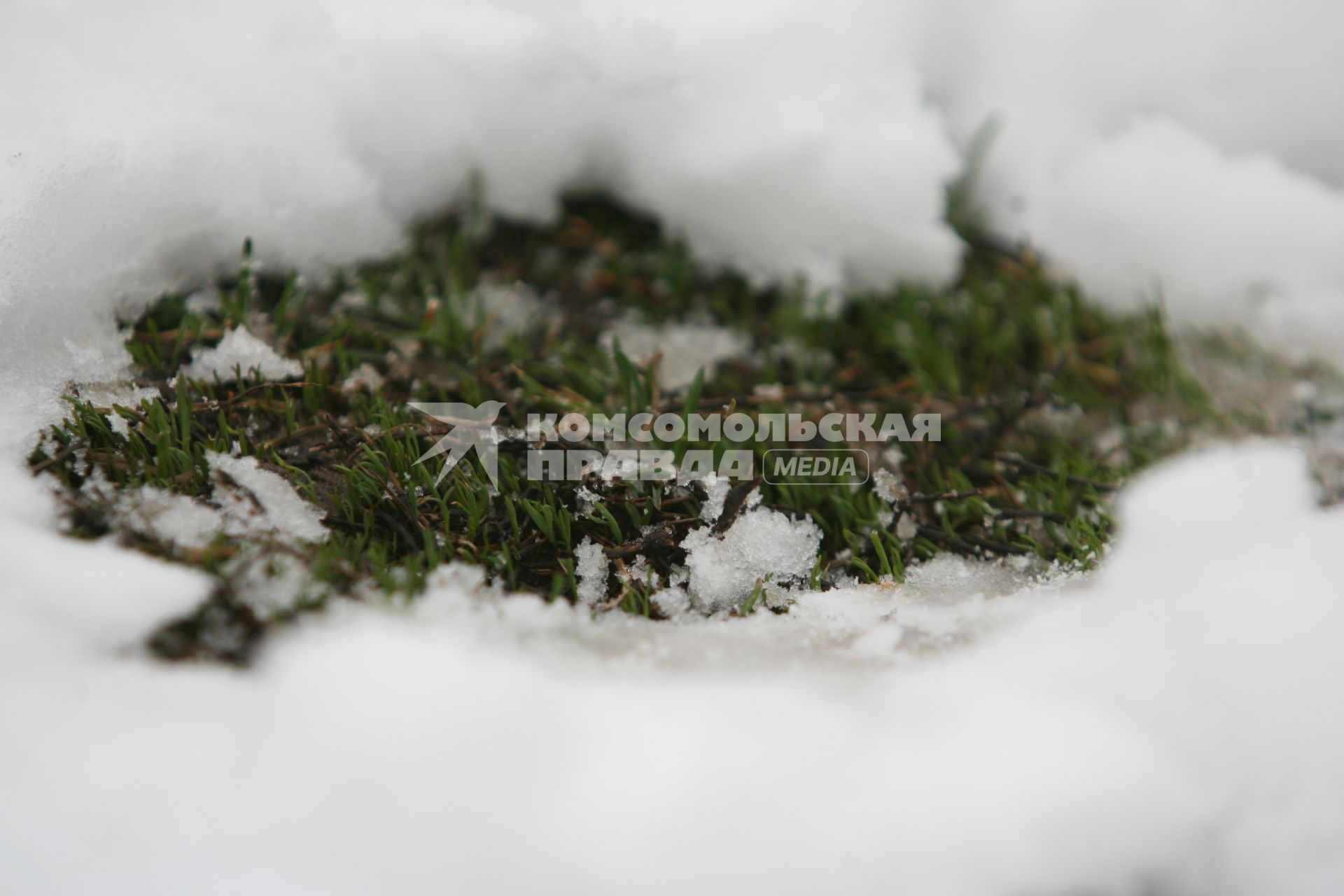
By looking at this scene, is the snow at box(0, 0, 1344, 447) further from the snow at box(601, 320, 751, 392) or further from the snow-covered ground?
the snow at box(601, 320, 751, 392)

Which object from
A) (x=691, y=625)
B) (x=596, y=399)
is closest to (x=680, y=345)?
(x=596, y=399)

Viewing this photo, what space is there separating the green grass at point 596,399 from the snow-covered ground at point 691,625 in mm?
76

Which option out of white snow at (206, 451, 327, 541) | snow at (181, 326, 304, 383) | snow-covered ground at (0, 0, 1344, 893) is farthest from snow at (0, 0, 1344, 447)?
white snow at (206, 451, 327, 541)

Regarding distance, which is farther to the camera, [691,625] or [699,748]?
[691,625]

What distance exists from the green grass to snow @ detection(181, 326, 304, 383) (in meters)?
0.03

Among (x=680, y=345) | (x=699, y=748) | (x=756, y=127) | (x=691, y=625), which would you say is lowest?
(x=699, y=748)

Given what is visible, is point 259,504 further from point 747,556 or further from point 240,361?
point 747,556

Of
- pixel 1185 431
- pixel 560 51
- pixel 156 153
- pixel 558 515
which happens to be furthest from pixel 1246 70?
pixel 156 153

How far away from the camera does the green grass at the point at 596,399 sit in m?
1.28

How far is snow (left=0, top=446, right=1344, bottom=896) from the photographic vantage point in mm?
907

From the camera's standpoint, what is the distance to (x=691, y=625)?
47.5 inches

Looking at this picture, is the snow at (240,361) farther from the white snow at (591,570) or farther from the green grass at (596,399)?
the white snow at (591,570)

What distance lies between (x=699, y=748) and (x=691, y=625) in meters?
0.24

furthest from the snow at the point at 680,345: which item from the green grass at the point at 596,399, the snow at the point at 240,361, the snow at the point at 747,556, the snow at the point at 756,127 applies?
the snow at the point at 240,361
